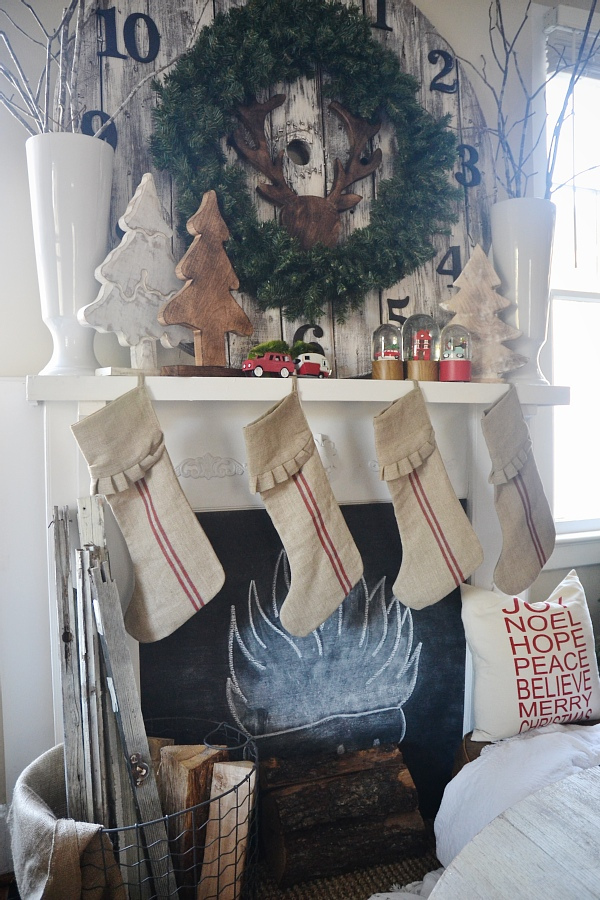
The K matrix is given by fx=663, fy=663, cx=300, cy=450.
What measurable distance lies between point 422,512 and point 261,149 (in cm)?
95

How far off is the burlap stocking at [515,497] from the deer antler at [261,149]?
0.75 metres

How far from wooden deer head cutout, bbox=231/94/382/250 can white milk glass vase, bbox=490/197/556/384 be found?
38cm

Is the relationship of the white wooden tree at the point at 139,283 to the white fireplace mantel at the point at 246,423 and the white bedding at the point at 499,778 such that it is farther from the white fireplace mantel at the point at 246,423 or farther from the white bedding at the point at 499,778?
the white bedding at the point at 499,778

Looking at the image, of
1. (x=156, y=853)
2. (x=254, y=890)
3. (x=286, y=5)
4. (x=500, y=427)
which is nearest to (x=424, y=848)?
(x=254, y=890)

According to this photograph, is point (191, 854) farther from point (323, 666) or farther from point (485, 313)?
point (485, 313)

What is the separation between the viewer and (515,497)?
1.70 m

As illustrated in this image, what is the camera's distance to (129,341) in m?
1.39

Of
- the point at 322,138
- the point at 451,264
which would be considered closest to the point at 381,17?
the point at 322,138

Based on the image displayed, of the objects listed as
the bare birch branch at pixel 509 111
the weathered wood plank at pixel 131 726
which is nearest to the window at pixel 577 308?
the bare birch branch at pixel 509 111

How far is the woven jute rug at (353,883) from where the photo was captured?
1.47 meters

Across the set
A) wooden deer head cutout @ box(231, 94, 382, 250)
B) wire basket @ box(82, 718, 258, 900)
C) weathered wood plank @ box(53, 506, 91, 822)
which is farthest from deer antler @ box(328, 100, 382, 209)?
wire basket @ box(82, 718, 258, 900)

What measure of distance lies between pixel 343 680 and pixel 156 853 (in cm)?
60

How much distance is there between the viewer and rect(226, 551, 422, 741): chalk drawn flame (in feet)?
5.22

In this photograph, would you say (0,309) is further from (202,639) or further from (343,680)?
(343,680)
